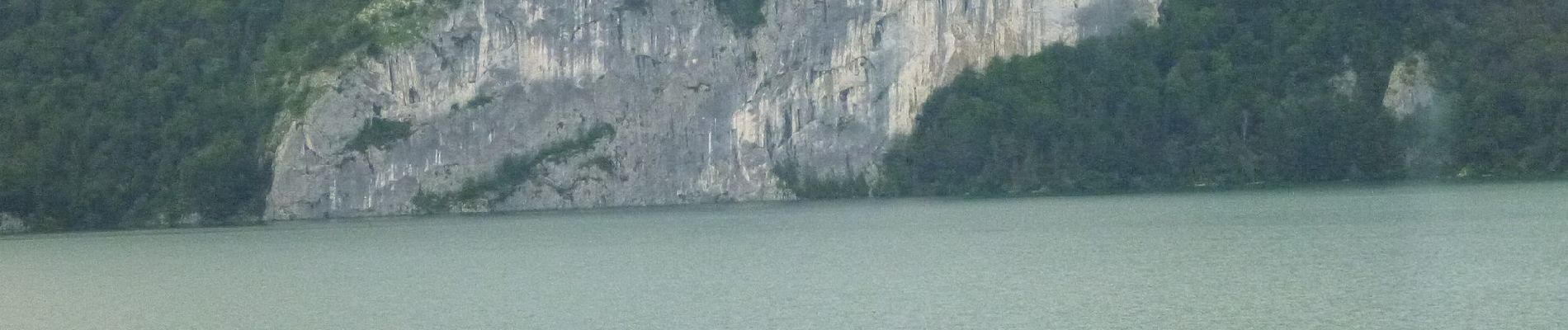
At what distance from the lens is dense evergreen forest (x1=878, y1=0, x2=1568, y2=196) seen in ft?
326

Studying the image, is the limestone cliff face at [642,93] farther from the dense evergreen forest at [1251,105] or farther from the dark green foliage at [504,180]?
the dense evergreen forest at [1251,105]

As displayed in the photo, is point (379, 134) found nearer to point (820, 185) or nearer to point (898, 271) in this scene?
point (820, 185)

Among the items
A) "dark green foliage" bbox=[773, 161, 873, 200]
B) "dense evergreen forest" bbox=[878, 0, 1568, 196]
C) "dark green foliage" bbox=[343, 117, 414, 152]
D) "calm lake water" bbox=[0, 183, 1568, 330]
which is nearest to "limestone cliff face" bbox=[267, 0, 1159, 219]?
"dark green foliage" bbox=[343, 117, 414, 152]

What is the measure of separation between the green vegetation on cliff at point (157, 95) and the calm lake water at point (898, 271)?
24.8 meters

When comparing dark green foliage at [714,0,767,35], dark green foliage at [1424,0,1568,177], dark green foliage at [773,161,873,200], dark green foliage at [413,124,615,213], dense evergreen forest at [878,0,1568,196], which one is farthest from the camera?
dark green foliage at [714,0,767,35]

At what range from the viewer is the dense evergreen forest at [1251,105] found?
3917 inches

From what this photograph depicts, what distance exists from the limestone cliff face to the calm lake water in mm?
23599

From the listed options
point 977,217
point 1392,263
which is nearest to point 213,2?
point 977,217

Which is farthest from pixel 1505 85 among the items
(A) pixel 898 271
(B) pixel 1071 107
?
(A) pixel 898 271

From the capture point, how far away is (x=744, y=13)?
361 feet

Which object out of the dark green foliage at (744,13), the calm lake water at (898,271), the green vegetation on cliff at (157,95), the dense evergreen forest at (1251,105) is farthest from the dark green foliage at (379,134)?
the dense evergreen forest at (1251,105)

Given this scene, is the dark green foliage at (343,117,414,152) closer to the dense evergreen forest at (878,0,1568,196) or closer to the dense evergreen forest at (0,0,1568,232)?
the dense evergreen forest at (0,0,1568,232)

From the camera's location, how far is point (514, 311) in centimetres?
4500

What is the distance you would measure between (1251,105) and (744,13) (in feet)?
87.0
